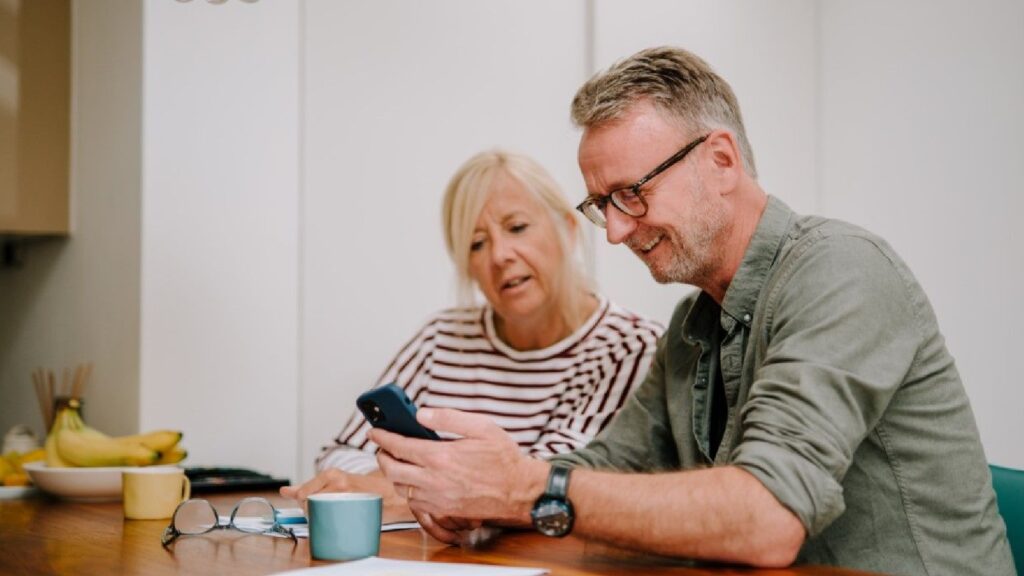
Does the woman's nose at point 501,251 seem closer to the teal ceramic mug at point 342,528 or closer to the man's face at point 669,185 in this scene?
the man's face at point 669,185

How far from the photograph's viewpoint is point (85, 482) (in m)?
2.21

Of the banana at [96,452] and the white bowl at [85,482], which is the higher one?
the banana at [96,452]

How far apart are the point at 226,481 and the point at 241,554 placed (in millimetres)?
1039

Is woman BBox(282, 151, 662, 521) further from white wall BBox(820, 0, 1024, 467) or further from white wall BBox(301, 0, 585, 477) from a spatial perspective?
white wall BBox(820, 0, 1024, 467)

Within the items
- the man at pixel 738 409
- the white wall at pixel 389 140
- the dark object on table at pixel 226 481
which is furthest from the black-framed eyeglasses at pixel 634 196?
A: the white wall at pixel 389 140

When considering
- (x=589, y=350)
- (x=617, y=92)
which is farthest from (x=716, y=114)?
(x=589, y=350)

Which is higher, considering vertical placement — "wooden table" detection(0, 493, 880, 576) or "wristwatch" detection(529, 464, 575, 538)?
"wristwatch" detection(529, 464, 575, 538)

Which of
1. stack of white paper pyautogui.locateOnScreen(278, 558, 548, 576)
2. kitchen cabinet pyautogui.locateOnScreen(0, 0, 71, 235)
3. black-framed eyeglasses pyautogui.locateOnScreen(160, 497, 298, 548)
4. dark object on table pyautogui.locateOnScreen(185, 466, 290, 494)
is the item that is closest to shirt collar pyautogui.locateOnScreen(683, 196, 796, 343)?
stack of white paper pyautogui.locateOnScreen(278, 558, 548, 576)

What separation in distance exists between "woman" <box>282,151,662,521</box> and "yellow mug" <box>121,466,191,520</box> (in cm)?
59

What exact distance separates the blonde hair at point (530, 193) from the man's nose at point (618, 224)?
844mm

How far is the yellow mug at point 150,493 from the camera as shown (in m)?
1.87

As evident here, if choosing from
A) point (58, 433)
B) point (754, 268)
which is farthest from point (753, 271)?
point (58, 433)

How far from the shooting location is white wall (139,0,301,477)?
285cm

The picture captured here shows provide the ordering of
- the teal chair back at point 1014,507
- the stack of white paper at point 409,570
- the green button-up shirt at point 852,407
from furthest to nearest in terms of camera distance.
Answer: the teal chair back at point 1014,507 → the green button-up shirt at point 852,407 → the stack of white paper at point 409,570
